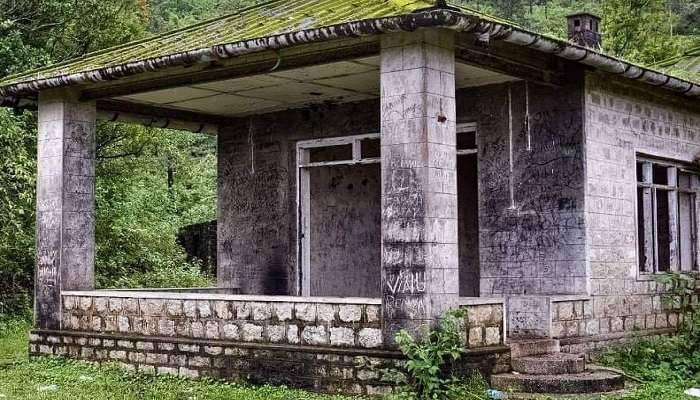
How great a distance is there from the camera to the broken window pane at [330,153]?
13789 mm

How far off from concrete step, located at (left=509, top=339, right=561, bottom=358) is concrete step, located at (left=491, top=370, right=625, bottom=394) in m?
0.53

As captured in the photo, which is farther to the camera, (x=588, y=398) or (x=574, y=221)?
(x=574, y=221)

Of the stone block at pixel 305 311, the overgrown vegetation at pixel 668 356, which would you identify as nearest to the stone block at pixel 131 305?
the stone block at pixel 305 311

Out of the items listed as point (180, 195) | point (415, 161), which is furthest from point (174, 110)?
point (180, 195)

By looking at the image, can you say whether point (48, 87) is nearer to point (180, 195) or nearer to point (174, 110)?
point (174, 110)

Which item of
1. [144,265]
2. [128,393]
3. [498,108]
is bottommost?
[128,393]

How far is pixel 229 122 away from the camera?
14547mm

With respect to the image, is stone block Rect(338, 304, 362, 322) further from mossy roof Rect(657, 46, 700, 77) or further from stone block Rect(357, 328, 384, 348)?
mossy roof Rect(657, 46, 700, 77)

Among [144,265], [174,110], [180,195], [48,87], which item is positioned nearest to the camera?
[48,87]

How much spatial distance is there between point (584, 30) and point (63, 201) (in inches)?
282

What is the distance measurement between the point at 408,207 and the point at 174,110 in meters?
5.73

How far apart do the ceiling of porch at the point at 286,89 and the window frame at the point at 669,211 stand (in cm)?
256

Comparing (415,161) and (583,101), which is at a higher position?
(583,101)

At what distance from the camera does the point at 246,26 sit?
11.3 meters
